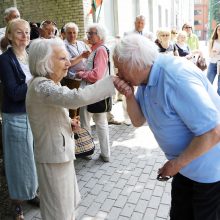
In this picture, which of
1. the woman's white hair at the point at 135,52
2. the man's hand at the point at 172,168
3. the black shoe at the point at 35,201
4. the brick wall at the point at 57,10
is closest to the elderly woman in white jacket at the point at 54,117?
the woman's white hair at the point at 135,52

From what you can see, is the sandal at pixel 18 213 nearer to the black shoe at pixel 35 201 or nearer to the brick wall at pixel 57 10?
the black shoe at pixel 35 201

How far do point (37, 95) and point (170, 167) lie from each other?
991 millimetres

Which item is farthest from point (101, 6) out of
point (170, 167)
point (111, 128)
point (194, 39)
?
point (170, 167)

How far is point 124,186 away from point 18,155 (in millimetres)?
1396

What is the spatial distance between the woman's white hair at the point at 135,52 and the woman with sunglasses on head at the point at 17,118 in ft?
4.87

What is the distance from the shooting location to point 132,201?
3398 millimetres

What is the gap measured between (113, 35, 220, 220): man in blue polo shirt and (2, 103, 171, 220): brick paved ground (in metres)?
1.34

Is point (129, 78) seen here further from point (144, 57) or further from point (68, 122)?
point (68, 122)

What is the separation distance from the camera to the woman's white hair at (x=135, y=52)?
1.61m

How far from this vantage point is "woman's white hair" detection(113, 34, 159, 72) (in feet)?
5.29

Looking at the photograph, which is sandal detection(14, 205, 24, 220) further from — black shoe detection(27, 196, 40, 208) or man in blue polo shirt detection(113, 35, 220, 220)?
man in blue polo shirt detection(113, 35, 220, 220)

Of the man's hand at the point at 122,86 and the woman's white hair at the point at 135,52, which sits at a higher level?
the woman's white hair at the point at 135,52

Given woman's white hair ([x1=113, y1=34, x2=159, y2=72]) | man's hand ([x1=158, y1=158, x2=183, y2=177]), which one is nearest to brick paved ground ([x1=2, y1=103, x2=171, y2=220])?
man's hand ([x1=158, y1=158, x2=183, y2=177])

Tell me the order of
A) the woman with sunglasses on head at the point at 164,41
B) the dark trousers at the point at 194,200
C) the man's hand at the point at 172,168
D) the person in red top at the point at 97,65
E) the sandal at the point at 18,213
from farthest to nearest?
the woman with sunglasses on head at the point at 164,41 → the person in red top at the point at 97,65 → the sandal at the point at 18,213 → the dark trousers at the point at 194,200 → the man's hand at the point at 172,168
